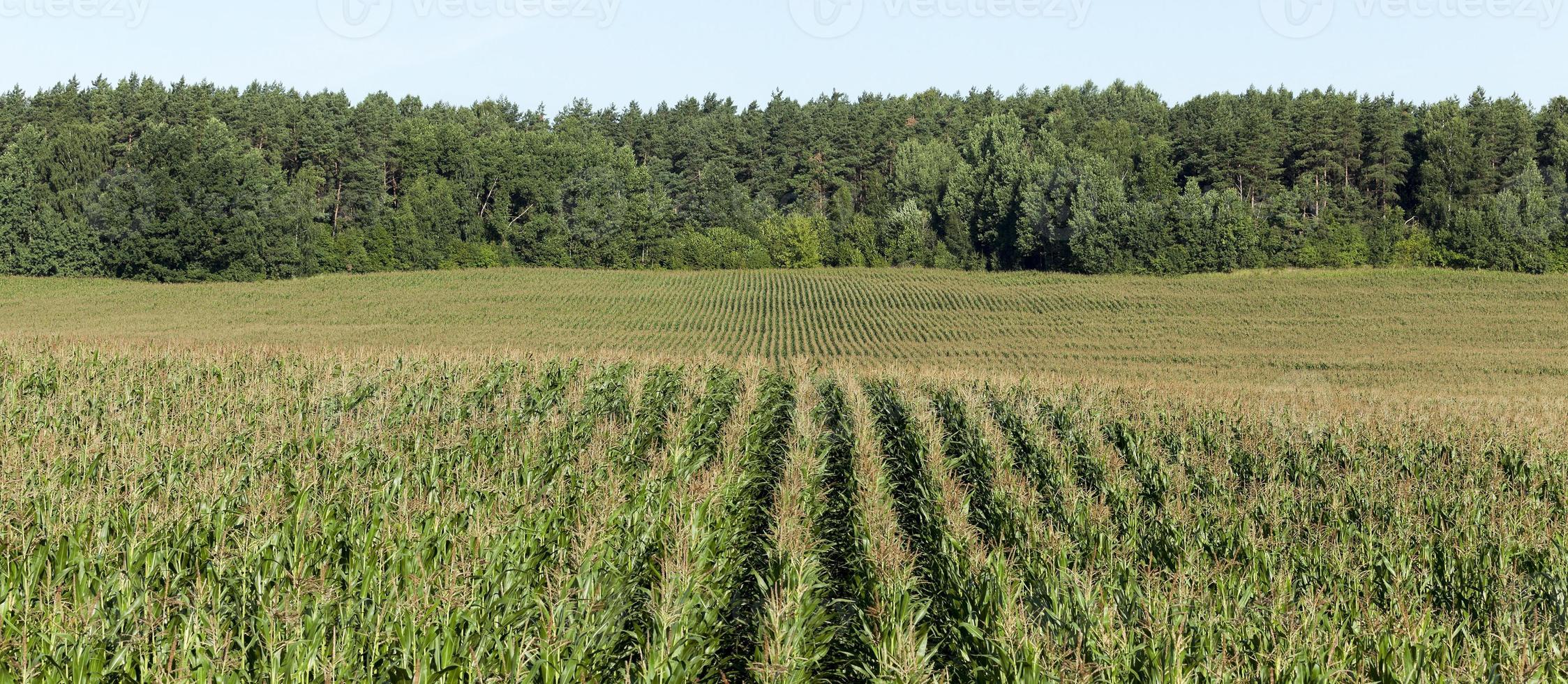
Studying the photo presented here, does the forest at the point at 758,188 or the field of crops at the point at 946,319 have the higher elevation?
the forest at the point at 758,188

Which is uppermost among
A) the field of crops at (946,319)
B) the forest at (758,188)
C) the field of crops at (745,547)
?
the forest at (758,188)

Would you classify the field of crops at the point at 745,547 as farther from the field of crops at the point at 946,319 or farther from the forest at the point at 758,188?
the forest at the point at 758,188

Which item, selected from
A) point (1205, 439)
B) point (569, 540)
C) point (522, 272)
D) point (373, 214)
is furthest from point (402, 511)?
point (373, 214)

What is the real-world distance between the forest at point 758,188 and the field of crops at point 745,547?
67.8 meters

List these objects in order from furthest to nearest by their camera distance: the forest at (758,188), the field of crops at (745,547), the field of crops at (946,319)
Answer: the forest at (758,188)
the field of crops at (946,319)
the field of crops at (745,547)

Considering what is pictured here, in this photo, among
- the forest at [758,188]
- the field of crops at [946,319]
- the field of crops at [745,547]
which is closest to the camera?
the field of crops at [745,547]

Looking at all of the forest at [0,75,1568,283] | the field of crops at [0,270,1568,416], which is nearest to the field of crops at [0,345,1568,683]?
the field of crops at [0,270,1568,416]

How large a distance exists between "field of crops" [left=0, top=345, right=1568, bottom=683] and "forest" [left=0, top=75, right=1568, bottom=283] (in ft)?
222

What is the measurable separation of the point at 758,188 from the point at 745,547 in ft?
338

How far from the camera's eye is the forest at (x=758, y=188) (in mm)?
73625

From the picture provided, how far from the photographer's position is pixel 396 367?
63.5 feet

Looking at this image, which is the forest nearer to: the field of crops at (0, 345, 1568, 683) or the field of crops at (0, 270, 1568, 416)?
the field of crops at (0, 270, 1568, 416)

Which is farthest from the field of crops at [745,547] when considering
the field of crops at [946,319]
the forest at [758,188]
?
→ the forest at [758,188]

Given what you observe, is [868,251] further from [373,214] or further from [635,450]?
[635,450]
